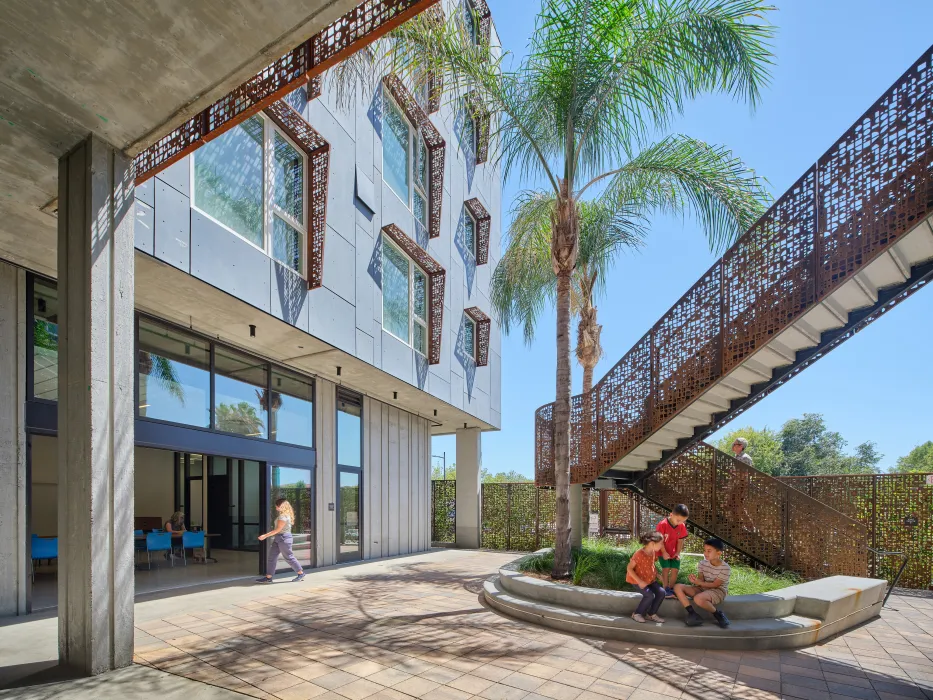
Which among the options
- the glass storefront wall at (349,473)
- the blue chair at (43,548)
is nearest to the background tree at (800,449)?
the glass storefront wall at (349,473)

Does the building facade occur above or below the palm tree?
below

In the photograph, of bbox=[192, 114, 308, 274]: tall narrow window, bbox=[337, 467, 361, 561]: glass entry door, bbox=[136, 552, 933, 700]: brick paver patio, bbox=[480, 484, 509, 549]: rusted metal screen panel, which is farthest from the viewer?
bbox=[480, 484, 509, 549]: rusted metal screen panel

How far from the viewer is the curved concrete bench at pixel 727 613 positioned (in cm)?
628

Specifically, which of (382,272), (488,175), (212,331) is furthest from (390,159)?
(488,175)

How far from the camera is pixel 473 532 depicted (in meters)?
17.8

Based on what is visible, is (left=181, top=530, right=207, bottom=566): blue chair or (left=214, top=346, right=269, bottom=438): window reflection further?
(left=181, top=530, right=207, bottom=566): blue chair

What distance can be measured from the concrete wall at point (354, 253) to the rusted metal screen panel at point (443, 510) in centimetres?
245

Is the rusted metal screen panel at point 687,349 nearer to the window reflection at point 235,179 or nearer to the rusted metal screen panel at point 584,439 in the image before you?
the rusted metal screen panel at point 584,439

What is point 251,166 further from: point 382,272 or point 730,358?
point 730,358

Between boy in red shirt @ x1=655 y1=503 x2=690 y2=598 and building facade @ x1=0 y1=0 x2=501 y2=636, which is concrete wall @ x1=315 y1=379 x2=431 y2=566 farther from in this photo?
boy in red shirt @ x1=655 y1=503 x2=690 y2=598

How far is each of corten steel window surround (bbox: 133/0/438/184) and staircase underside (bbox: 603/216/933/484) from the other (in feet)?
18.9


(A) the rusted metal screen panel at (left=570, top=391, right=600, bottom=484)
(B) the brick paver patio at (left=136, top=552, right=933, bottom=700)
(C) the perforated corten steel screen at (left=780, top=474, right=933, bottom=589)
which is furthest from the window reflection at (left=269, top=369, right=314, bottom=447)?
(C) the perforated corten steel screen at (left=780, top=474, right=933, bottom=589)

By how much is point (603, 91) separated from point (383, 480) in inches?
388

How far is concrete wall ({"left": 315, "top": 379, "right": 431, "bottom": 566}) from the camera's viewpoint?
12.5 m
